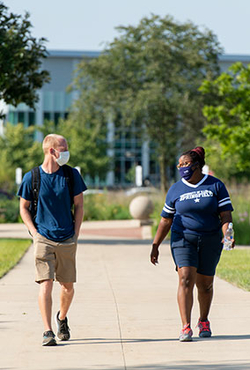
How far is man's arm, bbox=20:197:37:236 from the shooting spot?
683cm

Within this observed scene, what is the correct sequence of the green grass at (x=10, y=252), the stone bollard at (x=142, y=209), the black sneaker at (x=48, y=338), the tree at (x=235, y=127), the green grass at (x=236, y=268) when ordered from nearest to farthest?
the black sneaker at (x=48, y=338)
the green grass at (x=236, y=268)
the green grass at (x=10, y=252)
the stone bollard at (x=142, y=209)
the tree at (x=235, y=127)

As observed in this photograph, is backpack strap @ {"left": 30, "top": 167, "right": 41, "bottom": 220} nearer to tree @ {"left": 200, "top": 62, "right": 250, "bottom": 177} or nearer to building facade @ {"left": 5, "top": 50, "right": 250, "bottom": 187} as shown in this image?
tree @ {"left": 200, "top": 62, "right": 250, "bottom": 177}

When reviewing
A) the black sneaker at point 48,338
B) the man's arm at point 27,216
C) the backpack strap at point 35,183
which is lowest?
the black sneaker at point 48,338

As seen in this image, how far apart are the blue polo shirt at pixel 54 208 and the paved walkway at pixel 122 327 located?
40.2 inches

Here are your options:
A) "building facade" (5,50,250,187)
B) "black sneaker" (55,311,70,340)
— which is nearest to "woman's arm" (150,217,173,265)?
"black sneaker" (55,311,70,340)

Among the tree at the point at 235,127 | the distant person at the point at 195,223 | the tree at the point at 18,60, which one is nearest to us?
the distant person at the point at 195,223

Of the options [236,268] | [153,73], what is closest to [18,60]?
[236,268]

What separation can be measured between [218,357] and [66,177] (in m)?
2.07

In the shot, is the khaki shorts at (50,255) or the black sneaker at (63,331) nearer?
the khaki shorts at (50,255)

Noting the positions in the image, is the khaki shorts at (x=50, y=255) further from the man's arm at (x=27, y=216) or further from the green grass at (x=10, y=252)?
the green grass at (x=10, y=252)

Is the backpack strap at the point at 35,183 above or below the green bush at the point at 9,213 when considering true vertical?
above

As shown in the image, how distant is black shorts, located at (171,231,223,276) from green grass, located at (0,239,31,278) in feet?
19.5

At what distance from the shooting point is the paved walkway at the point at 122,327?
20.1 ft

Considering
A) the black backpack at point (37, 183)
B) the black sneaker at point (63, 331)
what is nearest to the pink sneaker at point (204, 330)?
the black sneaker at point (63, 331)
